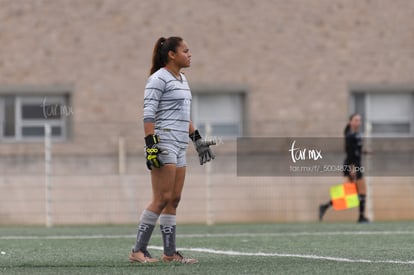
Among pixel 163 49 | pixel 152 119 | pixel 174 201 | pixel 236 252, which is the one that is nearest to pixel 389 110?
pixel 236 252

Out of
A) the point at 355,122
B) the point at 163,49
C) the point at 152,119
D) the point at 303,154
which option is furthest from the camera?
the point at 303,154

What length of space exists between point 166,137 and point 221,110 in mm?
17117

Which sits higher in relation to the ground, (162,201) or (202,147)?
(202,147)

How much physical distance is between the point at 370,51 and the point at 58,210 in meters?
7.90

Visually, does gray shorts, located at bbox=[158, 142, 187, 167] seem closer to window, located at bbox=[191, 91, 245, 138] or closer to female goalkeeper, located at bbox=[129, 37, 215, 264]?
female goalkeeper, located at bbox=[129, 37, 215, 264]

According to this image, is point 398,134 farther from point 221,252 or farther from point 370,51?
point 221,252

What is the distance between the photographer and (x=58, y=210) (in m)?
24.5

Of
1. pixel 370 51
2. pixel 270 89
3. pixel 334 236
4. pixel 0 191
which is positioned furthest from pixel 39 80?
pixel 334 236

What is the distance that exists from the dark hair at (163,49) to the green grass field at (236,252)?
1720 mm

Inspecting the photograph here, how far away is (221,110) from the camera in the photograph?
89.6ft

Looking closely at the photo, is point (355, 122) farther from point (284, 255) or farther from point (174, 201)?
point (174, 201)

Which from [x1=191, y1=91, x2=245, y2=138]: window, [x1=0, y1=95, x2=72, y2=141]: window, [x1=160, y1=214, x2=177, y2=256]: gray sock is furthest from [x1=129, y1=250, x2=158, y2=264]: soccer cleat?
[x1=191, y1=91, x2=245, y2=138]: window

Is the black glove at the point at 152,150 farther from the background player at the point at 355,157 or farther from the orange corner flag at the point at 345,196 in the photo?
the orange corner flag at the point at 345,196

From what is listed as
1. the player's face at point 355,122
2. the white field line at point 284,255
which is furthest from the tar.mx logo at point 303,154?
the white field line at point 284,255
